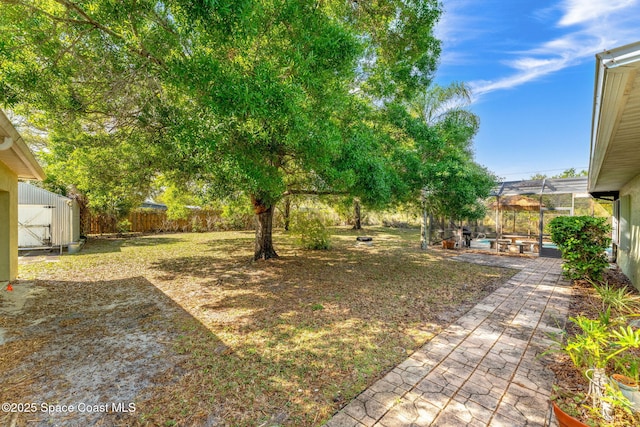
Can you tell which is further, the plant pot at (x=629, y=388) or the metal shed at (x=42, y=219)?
the metal shed at (x=42, y=219)

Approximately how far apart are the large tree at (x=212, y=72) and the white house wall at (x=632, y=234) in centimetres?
564

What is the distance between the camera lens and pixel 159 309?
4.82 metres

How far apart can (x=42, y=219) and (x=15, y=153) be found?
7965mm

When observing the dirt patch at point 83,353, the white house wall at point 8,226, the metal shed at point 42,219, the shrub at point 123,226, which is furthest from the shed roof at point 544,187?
the shrub at point 123,226

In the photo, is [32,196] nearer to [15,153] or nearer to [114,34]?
[15,153]

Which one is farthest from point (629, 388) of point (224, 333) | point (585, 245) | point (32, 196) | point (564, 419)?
point (32, 196)

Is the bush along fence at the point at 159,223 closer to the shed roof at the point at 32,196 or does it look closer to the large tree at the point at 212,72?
the shed roof at the point at 32,196

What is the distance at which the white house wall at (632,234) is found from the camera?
6.09 m

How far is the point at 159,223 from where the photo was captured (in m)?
18.3

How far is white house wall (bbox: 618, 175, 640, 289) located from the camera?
20.0 ft

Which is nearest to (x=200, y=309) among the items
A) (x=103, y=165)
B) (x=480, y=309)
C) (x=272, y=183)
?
(x=272, y=183)

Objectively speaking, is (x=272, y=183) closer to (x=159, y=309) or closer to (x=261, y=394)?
(x=159, y=309)

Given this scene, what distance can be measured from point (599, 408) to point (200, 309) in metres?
5.06

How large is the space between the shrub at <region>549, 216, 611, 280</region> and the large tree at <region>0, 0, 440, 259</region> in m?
4.48
